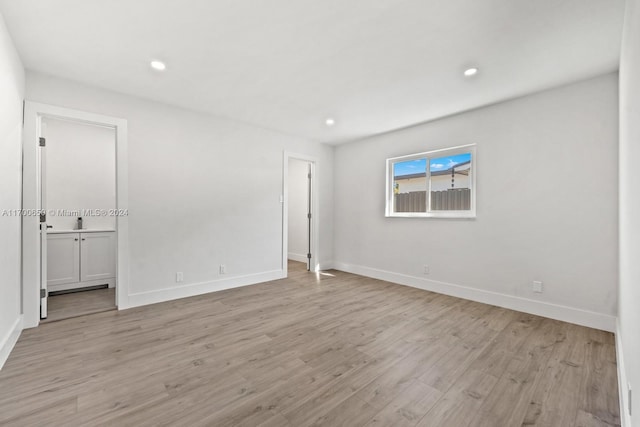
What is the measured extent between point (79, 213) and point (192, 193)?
88.6 inches

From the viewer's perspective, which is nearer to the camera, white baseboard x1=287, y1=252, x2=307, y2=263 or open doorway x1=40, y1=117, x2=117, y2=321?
open doorway x1=40, y1=117, x2=117, y2=321

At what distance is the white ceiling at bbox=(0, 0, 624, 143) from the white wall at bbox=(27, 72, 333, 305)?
29 cm

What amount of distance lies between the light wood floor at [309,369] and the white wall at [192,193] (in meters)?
0.68

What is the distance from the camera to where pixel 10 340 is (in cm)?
231

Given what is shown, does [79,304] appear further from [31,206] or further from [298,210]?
[298,210]

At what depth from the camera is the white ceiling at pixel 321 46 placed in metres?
1.96

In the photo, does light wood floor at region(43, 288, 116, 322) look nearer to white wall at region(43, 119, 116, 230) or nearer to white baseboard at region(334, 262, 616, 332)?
white wall at region(43, 119, 116, 230)

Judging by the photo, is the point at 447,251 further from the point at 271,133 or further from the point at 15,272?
the point at 15,272

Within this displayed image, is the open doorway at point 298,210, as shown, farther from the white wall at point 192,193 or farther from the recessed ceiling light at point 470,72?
the recessed ceiling light at point 470,72

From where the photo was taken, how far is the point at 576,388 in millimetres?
1887

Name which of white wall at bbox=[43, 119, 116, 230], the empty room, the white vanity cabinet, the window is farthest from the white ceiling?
the white vanity cabinet

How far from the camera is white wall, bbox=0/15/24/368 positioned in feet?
7.02

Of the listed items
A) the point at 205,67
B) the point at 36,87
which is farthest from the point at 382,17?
the point at 36,87

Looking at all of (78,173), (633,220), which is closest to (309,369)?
(633,220)
